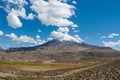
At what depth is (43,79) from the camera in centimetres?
5984

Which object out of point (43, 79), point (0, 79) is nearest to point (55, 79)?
point (43, 79)

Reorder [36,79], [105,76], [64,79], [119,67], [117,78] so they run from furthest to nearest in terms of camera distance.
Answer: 1. [36,79]
2. [64,79]
3. [119,67]
4. [105,76]
5. [117,78]

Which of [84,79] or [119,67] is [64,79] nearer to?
[84,79]

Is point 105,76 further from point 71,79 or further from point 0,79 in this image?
point 0,79

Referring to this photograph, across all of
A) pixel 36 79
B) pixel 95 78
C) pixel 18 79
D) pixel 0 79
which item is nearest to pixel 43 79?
pixel 36 79

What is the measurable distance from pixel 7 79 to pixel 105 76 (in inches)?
827

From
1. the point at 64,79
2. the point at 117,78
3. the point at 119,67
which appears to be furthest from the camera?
the point at 64,79

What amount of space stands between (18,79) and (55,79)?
26.5 ft

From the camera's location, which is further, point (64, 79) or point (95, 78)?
point (64, 79)

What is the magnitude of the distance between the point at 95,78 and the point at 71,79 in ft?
21.7

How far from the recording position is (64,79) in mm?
56031

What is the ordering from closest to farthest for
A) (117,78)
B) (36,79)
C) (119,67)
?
→ (117,78) < (119,67) < (36,79)

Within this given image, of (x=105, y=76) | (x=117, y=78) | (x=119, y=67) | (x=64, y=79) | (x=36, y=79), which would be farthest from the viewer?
(x=36, y=79)

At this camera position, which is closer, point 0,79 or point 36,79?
point 0,79
